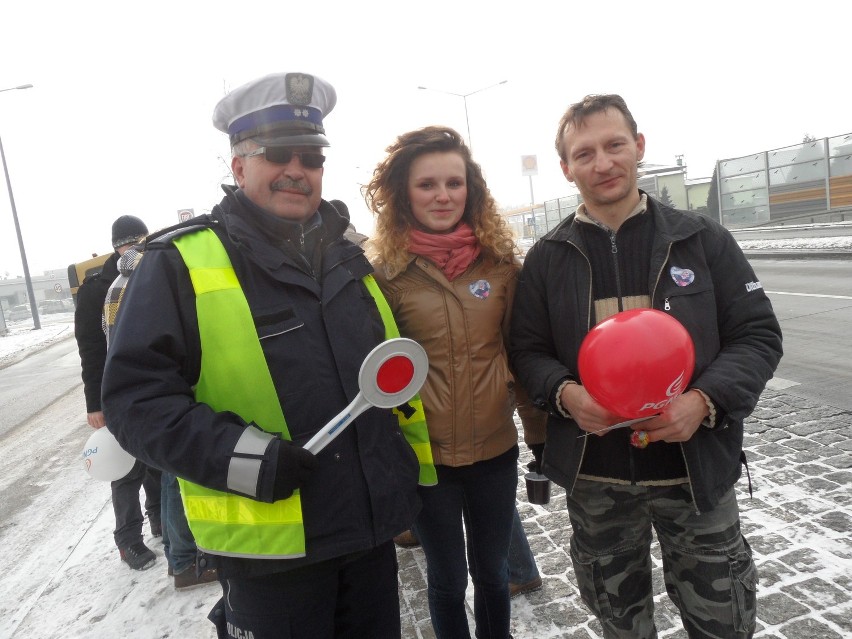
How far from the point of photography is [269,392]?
5.30 feet

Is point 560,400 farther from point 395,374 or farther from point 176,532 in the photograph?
point 176,532

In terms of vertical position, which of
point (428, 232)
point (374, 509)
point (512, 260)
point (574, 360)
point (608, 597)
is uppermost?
point (428, 232)

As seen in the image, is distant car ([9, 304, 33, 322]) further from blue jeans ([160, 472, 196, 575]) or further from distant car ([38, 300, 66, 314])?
blue jeans ([160, 472, 196, 575])

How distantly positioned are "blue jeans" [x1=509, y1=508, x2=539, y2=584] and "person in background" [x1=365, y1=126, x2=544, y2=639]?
20.2 inches

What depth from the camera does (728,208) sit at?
20.5 meters

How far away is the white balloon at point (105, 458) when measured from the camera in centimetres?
341

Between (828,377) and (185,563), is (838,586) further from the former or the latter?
(828,377)

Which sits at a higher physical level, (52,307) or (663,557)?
(663,557)

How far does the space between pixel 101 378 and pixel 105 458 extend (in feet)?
1.76

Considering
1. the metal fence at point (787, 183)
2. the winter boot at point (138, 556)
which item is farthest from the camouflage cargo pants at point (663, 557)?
the metal fence at point (787, 183)

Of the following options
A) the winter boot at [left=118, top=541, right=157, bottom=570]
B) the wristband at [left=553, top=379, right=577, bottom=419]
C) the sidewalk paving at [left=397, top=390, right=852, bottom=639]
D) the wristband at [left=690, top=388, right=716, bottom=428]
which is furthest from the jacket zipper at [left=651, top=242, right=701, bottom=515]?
the winter boot at [left=118, top=541, right=157, bottom=570]

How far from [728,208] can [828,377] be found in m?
16.7

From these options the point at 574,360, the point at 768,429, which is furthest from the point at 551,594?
the point at 768,429

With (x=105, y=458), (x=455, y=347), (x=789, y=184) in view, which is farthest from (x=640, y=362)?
(x=789, y=184)
